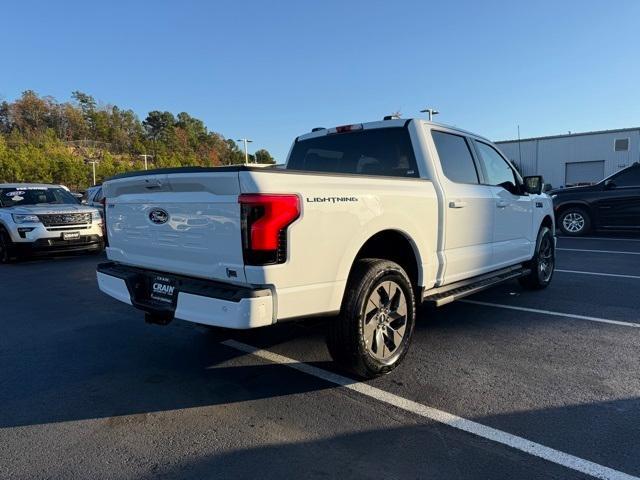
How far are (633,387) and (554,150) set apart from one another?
116 ft

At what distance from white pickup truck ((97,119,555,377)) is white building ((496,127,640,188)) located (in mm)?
32210

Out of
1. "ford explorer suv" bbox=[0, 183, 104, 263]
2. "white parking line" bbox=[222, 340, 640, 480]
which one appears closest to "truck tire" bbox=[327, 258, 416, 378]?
"white parking line" bbox=[222, 340, 640, 480]

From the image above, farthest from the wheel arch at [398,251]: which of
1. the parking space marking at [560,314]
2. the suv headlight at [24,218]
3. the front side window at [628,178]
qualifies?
the front side window at [628,178]

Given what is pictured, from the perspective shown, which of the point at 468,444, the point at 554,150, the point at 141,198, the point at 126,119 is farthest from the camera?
the point at 126,119

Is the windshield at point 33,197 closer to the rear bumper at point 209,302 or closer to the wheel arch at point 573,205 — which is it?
the rear bumper at point 209,302

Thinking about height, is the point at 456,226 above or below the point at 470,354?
above

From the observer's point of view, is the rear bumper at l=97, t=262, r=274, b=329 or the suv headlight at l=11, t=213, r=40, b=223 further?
the suv headlight at l=11, t=213, r=40, b=223

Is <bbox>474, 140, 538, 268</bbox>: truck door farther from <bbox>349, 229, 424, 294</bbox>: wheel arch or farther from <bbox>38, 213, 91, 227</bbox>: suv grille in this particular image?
<bbox>38, 213, 91, 227</bbox>: suv grille

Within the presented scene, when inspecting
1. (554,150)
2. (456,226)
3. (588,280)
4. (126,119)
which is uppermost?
(126,119)

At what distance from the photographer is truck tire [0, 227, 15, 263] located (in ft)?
30.8

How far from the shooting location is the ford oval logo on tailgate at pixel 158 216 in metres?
3.38

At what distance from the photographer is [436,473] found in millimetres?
2395

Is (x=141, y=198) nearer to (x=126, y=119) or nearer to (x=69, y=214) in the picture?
(x=69, y=214)

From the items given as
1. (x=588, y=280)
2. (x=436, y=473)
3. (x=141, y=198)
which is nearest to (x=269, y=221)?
(x=141, y=198)
